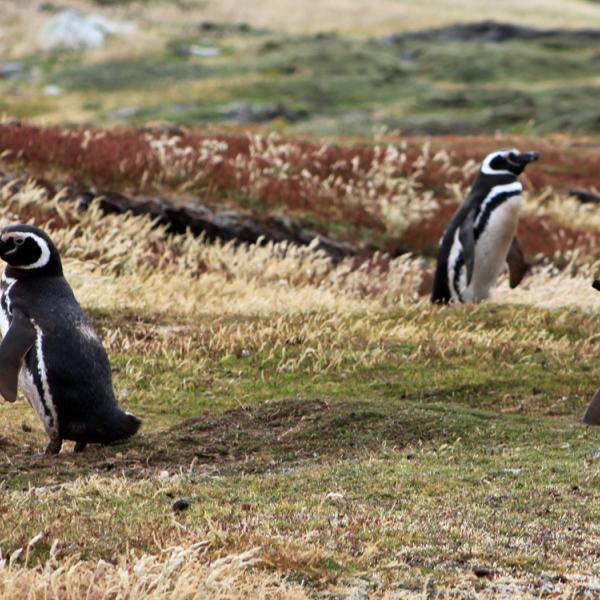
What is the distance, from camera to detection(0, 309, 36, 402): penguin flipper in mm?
10109

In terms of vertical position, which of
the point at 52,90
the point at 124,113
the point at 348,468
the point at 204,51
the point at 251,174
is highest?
the point at 348,468

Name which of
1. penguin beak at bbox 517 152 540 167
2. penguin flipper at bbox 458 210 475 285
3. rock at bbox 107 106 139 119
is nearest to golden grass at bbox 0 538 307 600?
penguin flipper at bbox 458 210 475 285

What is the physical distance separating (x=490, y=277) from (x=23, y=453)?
34.2ft

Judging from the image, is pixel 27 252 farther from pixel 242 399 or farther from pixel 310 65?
pixel 310 65

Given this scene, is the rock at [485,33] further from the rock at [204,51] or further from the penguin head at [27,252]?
the penguin head at [27,252]

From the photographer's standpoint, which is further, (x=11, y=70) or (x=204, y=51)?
(x=204, y=51)

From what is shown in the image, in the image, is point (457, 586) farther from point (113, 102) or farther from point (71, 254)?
point (113, 102)

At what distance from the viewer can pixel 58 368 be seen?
1031 centimetres

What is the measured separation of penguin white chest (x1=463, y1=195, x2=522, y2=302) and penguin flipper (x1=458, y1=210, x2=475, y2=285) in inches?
5.7

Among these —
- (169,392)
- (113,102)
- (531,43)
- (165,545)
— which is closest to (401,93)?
(113,102)

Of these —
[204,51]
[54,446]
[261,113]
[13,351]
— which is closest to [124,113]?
[261,113]

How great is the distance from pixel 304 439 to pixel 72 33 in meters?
71.1

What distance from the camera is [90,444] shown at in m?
10.8

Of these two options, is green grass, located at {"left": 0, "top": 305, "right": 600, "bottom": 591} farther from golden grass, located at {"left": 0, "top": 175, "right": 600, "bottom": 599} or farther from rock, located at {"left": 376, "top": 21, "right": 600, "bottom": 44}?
rock, located at {"left": 376, "top": 21, "right": 600, "bottom": 44}
